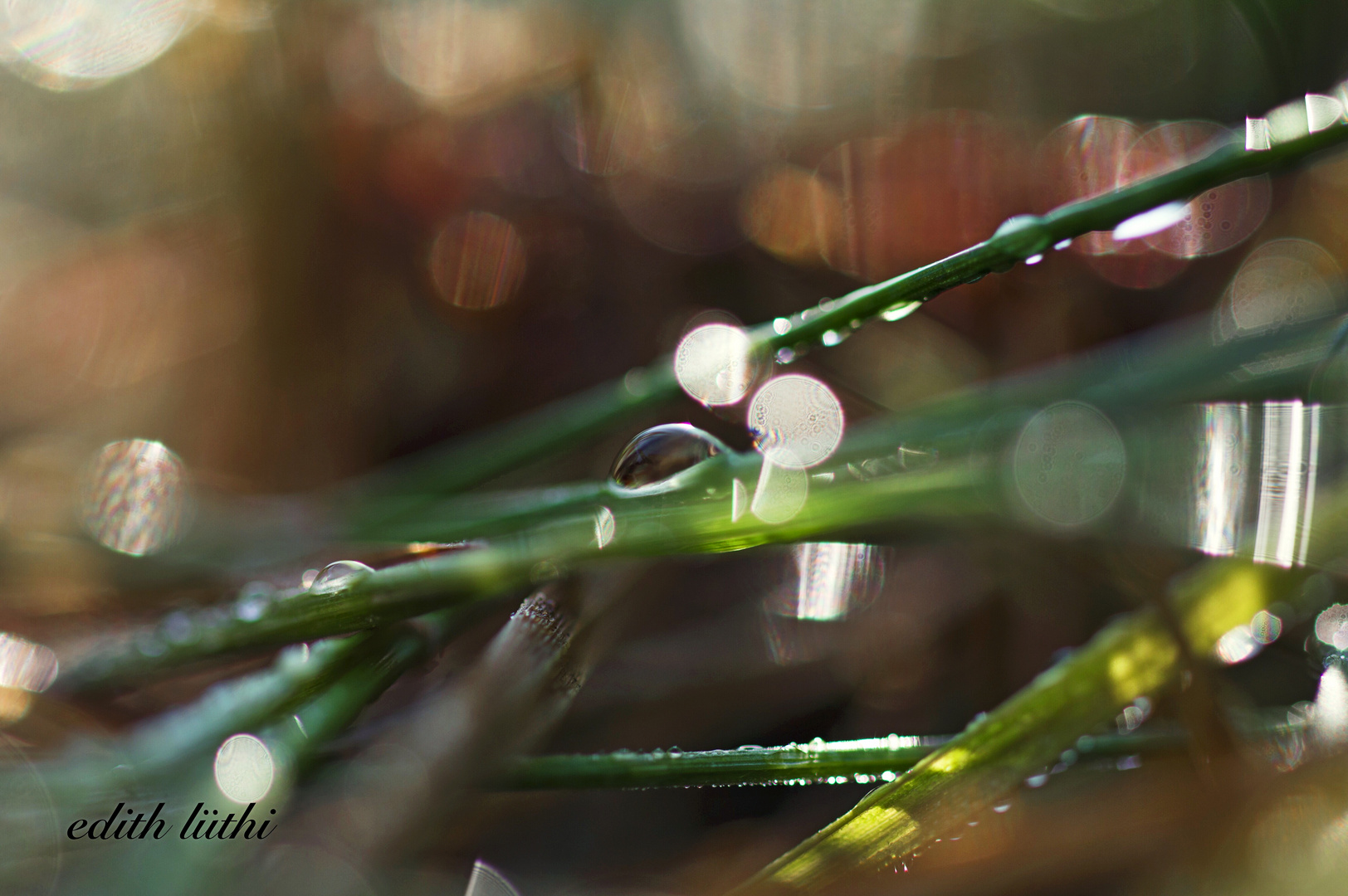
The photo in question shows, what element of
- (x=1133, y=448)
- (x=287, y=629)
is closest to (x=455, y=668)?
(x=287, y=629)

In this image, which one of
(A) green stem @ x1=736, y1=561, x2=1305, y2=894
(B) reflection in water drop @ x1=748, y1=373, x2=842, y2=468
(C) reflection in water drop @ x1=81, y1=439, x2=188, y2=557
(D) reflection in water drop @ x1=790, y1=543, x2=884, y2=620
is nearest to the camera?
(A) green stem @ x1=736, y1=561, x2=1305, y2=894

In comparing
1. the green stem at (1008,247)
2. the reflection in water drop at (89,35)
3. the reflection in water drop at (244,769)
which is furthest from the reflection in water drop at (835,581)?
the reflection in water drop at (89,35)

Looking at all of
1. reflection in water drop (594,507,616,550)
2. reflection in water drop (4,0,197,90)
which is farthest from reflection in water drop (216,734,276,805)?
reflection in water drop (4,0,197,90)

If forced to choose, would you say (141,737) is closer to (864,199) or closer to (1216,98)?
(864,199)

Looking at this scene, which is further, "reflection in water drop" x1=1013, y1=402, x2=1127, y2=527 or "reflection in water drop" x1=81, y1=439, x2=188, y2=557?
"reflection in water drop" x1=81, y1=439, x2=188, y2=557

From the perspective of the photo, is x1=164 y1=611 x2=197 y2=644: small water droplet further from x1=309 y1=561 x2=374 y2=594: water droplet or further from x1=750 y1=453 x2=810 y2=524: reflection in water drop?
x1=750 y1=453 x2=810 y2=524: reflection in water drop
